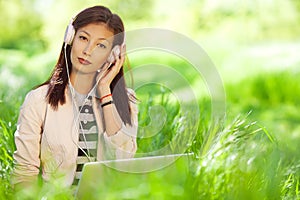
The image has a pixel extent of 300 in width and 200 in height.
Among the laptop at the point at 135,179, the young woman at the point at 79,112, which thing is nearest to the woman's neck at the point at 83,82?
the young woman at the point at 79,112

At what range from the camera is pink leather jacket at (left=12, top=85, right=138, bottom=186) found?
1.45m

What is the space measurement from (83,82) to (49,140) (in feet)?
0.45

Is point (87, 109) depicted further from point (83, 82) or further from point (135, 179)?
point (135, 179)

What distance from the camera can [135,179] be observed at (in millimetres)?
1131

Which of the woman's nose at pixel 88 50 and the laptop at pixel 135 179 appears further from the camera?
the woman's nose at pixel 88 50

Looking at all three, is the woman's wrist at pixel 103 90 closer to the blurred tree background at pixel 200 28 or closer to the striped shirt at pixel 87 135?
the striped shirt at pixel 87 135

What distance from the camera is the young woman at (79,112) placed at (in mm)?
1458

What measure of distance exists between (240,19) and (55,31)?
1.61 metres

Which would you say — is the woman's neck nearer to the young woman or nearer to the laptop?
the young woman

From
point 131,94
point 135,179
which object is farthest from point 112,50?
point 135,179

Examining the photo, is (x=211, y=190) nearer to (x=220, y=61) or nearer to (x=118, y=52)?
(x=118, y=52)

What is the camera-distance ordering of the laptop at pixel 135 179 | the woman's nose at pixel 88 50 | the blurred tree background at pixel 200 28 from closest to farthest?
the laptop at pixel 135 179 < the woman's nose at pixel 88 50 < the blurred tree background at pixel 200 28

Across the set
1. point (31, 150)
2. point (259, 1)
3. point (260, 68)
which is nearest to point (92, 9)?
point (31, 150)

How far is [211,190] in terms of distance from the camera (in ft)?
4.06
